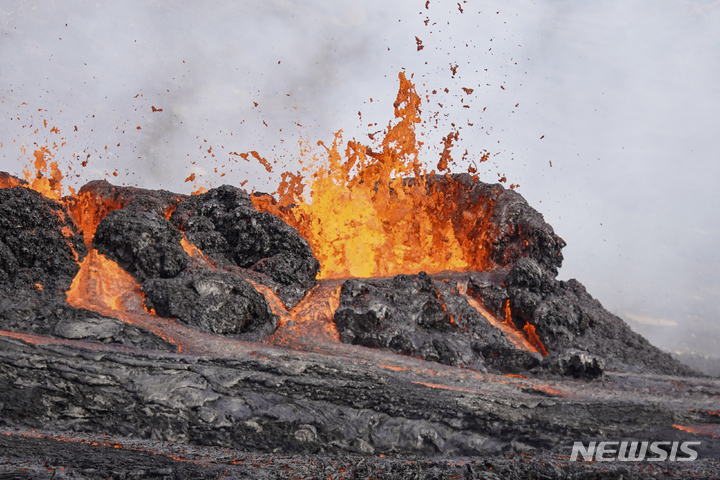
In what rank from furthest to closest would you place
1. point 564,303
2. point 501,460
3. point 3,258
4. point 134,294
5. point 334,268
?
point 334,268 → point 564,303 → point 134,294 → point 3,258 → point 501,460

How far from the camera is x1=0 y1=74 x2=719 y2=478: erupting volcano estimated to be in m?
10.7

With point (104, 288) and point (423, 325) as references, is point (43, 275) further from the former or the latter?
point (423, 325)

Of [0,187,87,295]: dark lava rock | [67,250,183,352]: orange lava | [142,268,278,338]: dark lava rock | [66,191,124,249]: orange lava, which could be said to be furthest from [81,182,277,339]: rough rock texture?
[66,191,124,249]: orange lava

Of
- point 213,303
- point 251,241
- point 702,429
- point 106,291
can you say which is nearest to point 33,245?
point 106,291

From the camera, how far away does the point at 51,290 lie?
1761 centimetres

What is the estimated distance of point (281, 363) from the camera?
12812mm

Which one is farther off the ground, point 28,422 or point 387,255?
point 387,255

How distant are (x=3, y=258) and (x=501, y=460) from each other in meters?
17.8

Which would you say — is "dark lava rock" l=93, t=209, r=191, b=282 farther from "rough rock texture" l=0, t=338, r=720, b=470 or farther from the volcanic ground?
"rough rock texture" l=0, t=338, r=720, b=470

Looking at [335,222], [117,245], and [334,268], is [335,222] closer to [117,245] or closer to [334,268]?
[334,268]

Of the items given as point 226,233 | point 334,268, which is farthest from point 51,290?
point 334,268

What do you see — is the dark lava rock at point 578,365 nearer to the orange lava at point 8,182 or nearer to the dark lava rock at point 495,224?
the dark lava rock at point 495,224

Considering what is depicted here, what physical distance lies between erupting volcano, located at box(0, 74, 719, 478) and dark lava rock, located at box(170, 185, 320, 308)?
0.10 metres

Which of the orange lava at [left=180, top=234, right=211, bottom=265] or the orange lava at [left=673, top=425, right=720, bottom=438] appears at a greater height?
the orange lava at [left=180, top=234, right=211, bottom=265]
